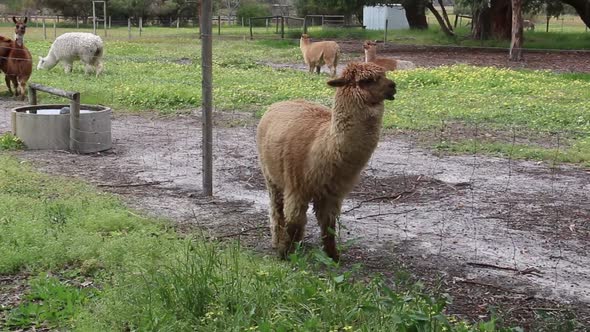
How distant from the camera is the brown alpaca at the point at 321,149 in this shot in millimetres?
5254

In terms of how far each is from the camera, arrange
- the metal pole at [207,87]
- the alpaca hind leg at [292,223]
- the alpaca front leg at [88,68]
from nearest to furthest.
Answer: the alpaca hind leg at [292,223], the metal pole at [207,87], the alpaca front leg at [88,68]

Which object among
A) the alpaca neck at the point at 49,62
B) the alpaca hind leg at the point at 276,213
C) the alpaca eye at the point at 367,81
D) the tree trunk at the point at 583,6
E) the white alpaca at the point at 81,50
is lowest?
the alpaca hind leg at the point at 276,213

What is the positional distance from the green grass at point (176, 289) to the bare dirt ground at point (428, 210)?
0.61 m

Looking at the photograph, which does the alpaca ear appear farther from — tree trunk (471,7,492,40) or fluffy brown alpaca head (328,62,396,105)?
tree trunk (471,7,492,40)

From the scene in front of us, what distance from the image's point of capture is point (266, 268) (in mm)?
5297

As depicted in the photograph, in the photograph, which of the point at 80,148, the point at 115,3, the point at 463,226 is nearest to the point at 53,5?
the point at 115,3

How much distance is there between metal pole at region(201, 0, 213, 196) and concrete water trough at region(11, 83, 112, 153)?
309cm

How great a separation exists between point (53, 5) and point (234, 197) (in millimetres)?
53717

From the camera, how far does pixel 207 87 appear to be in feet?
25.5

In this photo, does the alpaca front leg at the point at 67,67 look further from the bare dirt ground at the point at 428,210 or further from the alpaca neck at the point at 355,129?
the alpaca neck at the point at 355,129

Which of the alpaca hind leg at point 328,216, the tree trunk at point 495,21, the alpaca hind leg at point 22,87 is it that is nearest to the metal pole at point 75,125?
the alpaca hind leg at point 328,216

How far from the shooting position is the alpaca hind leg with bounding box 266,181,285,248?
615 centimetres

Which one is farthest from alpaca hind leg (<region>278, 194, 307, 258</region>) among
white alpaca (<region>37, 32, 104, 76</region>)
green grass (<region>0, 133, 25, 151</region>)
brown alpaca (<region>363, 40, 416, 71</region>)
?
white alpaca (<region>37, 32, 104, 76</region>)

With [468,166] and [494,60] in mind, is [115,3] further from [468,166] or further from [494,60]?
[468,166]
